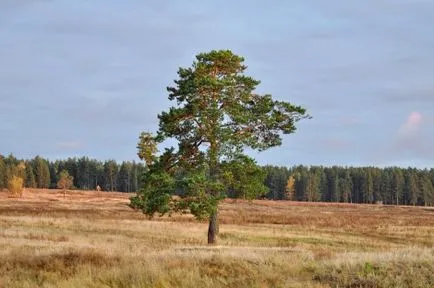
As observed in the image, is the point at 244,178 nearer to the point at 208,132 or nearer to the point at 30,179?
the point at 208,132

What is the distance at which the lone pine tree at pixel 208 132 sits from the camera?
3020 centimetres

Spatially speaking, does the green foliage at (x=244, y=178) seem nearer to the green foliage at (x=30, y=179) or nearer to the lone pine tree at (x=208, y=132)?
the lone pine tree at (x=208, y=132)

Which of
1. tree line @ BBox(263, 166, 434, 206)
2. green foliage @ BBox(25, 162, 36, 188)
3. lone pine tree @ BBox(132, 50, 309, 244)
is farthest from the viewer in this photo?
green foliage @ BBox(25, 162, 36, 188)

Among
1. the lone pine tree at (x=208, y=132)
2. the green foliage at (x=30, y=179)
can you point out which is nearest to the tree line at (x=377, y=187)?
the green foliage at (x=30, y=179)

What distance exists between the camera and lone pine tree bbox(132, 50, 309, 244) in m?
30.2

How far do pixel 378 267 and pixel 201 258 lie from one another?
196 inches

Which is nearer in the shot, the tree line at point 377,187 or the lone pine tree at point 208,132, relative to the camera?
the lone pine tree at point 208,132

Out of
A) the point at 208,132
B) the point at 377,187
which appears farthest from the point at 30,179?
the point at 208,132

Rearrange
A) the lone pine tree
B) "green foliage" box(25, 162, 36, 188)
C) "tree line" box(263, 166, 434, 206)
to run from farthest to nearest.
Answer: "green foliage" box(25, 162, 36, 188), "tree line" box(263, 166, 434, 206), the lone pine tree

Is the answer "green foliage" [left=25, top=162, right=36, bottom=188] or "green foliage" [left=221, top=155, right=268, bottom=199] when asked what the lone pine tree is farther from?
"green foliage" [left=25, top=162, right=36, bottom=188]

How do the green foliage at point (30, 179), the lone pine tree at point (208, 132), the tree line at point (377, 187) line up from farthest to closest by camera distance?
the green foliage at point (30, 179) → the tree line at point (377, 187) → the lone pine tree at point (208, 132)

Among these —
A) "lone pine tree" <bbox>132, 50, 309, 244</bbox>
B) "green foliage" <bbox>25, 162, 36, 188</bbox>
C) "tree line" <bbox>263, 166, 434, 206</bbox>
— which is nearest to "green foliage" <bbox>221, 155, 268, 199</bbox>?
"lone pine tree" <bbox>132, 50, 309, 244</bbox>

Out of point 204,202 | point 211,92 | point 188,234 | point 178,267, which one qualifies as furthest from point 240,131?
point 178,267

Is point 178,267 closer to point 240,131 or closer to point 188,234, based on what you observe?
point 240,131
